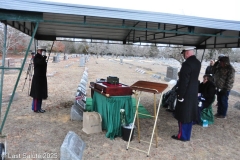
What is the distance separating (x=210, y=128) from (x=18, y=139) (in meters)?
4.72

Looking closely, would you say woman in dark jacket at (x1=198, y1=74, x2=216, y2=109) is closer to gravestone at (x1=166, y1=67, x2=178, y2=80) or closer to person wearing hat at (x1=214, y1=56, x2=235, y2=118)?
person wearing hat at (x1=214, y1=56, x2=235, y2=118)

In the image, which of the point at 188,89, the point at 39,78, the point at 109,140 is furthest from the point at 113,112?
the point at 39,78

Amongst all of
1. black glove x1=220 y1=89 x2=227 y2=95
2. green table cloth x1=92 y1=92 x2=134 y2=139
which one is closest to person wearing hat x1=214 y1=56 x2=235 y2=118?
black glove x1=220 y1=89 x2=227 y2=95

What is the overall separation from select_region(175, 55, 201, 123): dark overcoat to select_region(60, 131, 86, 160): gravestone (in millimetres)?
2092

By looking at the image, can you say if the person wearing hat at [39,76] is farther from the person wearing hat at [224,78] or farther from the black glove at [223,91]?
the black glove at [223,91]

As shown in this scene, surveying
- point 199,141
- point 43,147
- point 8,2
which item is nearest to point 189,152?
point 199,141

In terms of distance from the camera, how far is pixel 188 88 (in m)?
4.27

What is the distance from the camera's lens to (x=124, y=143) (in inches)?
176

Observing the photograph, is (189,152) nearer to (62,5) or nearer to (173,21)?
(173,21)

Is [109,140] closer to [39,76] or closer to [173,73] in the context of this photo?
[39,76]

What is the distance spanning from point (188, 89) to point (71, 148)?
8.18ft

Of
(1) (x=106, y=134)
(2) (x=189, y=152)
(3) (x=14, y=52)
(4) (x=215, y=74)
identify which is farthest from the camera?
(3) (x=14, y=52)

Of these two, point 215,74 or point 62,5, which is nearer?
point 62,5

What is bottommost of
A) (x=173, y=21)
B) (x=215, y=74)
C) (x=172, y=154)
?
(x=172, y=154)
